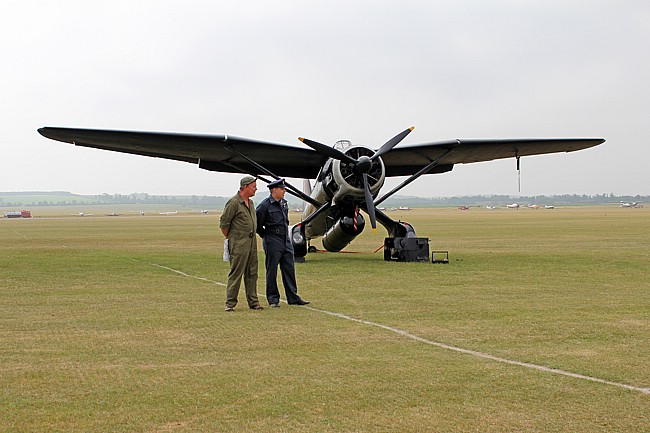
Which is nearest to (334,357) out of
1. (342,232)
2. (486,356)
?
(486,356)

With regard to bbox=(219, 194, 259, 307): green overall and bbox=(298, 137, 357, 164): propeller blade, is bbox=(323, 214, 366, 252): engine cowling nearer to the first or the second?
bbox=(298, 137, 357, 164): propeller blade

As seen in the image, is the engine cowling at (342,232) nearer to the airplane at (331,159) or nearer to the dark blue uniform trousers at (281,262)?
the airplane at (331,159)

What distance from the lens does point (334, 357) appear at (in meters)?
6.78

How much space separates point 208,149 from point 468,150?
23.1 feet

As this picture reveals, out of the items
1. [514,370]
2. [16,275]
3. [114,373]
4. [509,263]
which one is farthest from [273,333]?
[509,263]

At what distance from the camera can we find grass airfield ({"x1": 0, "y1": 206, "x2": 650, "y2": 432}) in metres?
4.88

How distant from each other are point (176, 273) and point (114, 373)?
9793 mm

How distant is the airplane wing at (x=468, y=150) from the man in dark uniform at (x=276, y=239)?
29.3 feet

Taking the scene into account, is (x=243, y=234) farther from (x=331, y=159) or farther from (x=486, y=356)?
(x=331, y=159)

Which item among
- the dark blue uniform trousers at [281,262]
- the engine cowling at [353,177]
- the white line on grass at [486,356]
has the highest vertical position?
the engine cowling at [353,177]

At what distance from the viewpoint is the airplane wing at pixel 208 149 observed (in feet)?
56.5

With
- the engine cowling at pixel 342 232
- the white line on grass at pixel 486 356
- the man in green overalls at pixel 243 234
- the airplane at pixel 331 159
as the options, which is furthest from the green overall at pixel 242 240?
the engine cowling at pixel 342 232

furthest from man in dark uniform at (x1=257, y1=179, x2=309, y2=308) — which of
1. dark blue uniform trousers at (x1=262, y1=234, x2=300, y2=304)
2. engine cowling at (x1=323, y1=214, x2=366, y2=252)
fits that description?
engine cowling at (x1=323, y1=214, x2=366, y2=252)

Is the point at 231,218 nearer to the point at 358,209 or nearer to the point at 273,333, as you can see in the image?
the point at 273,333
